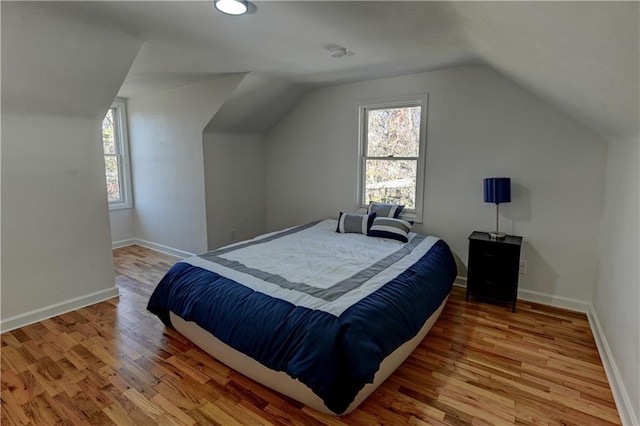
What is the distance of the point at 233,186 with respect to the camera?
4.62 metres

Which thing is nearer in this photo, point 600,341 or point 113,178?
point 600,341

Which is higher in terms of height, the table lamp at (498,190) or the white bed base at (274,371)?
the table lamp at (498,190)

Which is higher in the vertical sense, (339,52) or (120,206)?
(339,52)

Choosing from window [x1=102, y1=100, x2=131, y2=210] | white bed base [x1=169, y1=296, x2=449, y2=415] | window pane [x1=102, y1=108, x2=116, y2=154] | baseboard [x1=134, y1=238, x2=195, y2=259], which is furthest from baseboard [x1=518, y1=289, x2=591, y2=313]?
window pane [x1=102, y1=108, x2=116, y2=154]

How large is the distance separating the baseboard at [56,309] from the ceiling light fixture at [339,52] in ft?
9.97

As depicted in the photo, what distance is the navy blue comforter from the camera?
173cm

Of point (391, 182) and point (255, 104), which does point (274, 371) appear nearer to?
point (391, 182)

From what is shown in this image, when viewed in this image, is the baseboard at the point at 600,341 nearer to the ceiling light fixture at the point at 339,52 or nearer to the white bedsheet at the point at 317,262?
the white bedsheet at the point at 317,262

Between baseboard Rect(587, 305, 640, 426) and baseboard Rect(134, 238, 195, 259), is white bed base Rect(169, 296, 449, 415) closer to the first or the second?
baseboard Rect(587, 305, 640, 426)

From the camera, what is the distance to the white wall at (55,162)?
7.72 ft

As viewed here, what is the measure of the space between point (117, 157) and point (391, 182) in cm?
408

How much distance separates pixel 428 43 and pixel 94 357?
3309mm

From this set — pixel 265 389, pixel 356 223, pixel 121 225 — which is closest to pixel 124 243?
pixel 121 225

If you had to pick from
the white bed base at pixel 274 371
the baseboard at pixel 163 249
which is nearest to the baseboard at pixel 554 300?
the white bed base at pixel 274 371
